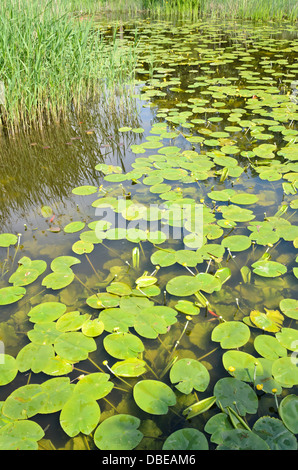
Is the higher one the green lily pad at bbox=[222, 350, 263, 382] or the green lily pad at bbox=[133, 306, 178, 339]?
the green lily pad at bbox=[133, 306, 178, 339]

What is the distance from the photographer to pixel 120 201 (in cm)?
234

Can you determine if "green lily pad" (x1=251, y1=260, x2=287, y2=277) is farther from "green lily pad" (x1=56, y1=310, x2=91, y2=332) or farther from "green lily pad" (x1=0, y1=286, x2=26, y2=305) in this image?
"green lily pad" (x1=0, y1=286, x2=26, y2=305)

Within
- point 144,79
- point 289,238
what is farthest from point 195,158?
point 144,79

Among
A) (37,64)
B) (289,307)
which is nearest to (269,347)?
(289,307)

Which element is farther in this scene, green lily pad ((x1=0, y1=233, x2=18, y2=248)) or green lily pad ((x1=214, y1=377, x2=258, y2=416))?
green lily pad ((x1=0, y1=233, x2=18, y2=248))

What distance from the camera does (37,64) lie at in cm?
311

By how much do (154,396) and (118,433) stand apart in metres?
0.17

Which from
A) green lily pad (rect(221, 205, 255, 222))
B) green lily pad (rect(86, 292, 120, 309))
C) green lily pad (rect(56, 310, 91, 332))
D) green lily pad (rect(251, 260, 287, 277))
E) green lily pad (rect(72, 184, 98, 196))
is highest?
green lily pad (rect(72, 184, 98, 196))

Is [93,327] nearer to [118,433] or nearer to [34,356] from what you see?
[34,356]

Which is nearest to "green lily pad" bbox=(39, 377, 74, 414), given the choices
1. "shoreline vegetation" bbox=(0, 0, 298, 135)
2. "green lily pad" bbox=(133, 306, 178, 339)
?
"green lily pad" bbox=(133, 306, 178, 339)

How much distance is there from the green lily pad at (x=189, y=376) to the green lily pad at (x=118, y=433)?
0.67 ft

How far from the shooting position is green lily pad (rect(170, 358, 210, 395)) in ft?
4.08

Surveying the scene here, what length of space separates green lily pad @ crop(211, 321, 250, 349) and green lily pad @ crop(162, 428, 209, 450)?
0.39 metres
